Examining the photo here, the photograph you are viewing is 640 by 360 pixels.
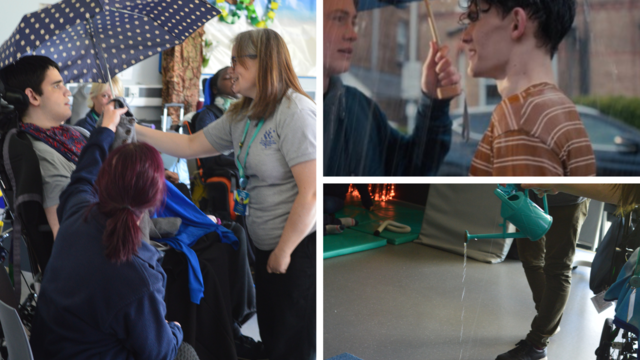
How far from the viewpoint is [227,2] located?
22.6ft

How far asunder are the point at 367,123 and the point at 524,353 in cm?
62

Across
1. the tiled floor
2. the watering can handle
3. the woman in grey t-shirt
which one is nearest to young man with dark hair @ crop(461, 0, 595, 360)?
the watering can handle

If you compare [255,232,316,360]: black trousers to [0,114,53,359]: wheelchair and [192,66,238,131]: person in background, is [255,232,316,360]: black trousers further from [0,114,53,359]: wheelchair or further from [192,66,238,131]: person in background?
[192,66,238,131]: person in background

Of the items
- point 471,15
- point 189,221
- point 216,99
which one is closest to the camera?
point 471,15

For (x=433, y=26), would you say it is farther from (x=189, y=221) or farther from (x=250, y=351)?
(x=250, y=351)

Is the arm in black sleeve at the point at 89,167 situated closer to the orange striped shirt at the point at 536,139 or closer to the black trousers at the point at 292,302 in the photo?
the black trousers at the point at 292,302

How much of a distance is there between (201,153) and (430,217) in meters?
1.10

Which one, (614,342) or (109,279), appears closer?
(614,342)

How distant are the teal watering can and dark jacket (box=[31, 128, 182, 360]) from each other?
0.86m

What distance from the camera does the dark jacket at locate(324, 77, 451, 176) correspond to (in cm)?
86

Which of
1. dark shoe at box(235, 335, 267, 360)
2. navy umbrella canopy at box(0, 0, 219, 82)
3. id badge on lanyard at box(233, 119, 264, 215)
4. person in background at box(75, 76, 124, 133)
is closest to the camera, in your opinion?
id badge on lanyard at box(233, 119, 264, 215)

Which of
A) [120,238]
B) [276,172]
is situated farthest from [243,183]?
[120,238]

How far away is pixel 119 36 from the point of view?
2.29 metres

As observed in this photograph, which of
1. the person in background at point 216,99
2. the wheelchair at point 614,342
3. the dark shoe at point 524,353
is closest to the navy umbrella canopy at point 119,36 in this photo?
the person in background at point 216,99
